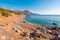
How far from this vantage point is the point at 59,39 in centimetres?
1523

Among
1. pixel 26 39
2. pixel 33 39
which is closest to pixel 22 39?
pixel 26 39

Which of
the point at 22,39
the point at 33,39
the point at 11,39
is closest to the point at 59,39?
the point at 33,39

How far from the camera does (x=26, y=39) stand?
1540 centimetres

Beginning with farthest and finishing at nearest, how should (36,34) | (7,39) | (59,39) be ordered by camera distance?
(36,34)
(59,39)
(7,39)

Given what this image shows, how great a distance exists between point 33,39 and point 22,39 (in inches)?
58.8

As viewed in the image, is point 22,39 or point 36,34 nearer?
point 22,39

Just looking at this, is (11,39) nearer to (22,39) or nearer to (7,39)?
(7,39)

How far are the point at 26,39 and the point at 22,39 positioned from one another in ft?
1.72

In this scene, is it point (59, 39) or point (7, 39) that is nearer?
point (7, 39)

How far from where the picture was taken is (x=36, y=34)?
18.6m

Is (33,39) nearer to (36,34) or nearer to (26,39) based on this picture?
(26,39)

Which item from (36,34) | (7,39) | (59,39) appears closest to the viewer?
(7,39)

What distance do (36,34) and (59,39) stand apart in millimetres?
4395

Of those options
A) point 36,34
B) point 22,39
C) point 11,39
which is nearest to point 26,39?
point 22,39
